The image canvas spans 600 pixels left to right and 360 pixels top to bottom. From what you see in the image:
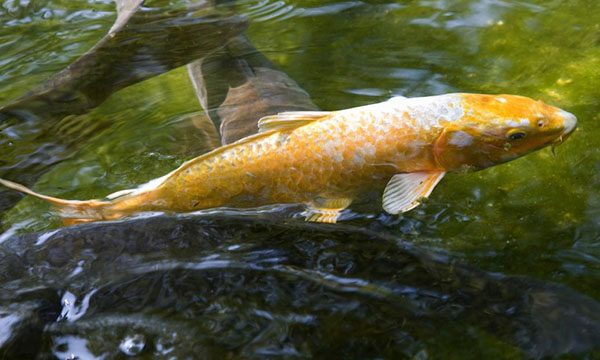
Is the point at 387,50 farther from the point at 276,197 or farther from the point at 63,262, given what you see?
the point at 63,262

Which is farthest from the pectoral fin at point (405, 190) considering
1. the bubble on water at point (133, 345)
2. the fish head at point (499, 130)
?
the bubble on water at point (133, 345)

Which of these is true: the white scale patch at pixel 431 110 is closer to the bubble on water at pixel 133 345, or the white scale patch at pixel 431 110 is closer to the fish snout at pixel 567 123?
the fish snout at pixel 567 123

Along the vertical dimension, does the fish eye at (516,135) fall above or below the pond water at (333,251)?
above

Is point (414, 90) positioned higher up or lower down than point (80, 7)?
lower down

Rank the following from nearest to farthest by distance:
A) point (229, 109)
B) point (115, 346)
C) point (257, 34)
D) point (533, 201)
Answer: point (115, 346) → point (533, 201) → point (229, 109) → point (257, 34)

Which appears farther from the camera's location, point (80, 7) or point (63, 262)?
point (80, 7)

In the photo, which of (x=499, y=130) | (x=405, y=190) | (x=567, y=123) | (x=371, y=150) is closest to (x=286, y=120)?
(x=371, y=150)

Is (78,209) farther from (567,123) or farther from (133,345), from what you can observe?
(567,123)

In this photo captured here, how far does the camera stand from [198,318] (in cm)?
253

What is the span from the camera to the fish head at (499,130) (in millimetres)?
2586

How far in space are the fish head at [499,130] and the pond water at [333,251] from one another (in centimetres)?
52

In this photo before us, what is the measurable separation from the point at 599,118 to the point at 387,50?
163 cm

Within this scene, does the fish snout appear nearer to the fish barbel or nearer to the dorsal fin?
the fish barbel

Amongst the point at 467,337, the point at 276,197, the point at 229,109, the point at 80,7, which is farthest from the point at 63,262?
the point at 80,7
